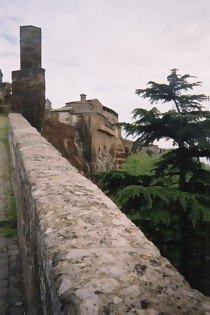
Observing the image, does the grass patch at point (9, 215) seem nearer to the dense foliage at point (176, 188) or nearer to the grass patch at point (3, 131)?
the dense foliage at point (176, 188)

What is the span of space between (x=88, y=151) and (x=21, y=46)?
9.33m

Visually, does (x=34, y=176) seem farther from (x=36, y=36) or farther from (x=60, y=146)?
(x=36, y=36)

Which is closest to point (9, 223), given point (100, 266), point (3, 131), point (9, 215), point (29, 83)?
point (9, 215)

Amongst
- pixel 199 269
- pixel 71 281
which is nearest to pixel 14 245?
pixel 71 281

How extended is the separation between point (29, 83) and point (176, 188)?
206 inches

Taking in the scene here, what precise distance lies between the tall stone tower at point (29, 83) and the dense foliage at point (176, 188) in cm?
306

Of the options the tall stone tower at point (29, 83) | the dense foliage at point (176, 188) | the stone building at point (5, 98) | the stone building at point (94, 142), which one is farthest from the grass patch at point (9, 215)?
the stone building at point (5, 98)

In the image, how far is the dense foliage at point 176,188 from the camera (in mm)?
6818

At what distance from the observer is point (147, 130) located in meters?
8.80

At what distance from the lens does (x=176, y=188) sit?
798 centimetres

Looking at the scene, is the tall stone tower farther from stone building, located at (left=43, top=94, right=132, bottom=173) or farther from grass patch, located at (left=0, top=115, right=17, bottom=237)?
grass patch, located at (left=0, top=115, right=17, bottom=237)

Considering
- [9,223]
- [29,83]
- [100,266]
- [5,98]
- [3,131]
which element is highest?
[5,98]

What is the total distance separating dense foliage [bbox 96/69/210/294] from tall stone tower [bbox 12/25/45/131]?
3057 mm

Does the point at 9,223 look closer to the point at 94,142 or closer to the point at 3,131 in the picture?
the point at 3,131
